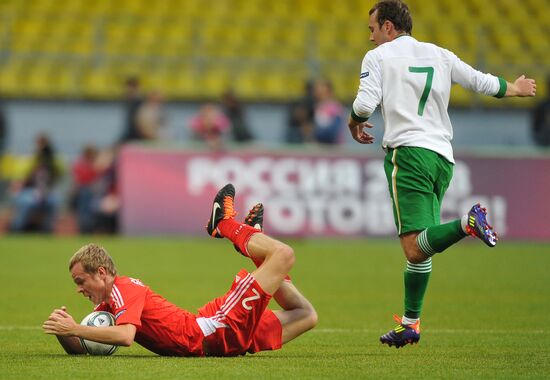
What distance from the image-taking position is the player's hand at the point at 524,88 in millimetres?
8008

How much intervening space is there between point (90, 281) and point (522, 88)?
339 cm

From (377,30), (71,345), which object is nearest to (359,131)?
(377,30)

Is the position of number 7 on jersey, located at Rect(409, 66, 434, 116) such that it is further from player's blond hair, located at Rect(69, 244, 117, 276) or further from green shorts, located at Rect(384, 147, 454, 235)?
player's blond hair, located at Rect(69, 244, 117, 276)

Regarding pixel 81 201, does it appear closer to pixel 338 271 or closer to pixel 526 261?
pixel 338 271

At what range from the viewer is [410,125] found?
311 inches

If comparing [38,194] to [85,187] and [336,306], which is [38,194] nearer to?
[85,187]

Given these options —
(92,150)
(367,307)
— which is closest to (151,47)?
(92,150)

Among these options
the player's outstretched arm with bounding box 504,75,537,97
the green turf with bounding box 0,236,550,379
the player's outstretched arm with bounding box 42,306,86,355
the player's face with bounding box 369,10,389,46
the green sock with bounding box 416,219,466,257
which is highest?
the player's face with bounding box 369,10,389,46

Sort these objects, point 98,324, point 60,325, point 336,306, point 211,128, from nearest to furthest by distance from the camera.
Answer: point 60,325
point 98,324
point 336,306
point 211,128

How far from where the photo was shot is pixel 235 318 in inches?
283

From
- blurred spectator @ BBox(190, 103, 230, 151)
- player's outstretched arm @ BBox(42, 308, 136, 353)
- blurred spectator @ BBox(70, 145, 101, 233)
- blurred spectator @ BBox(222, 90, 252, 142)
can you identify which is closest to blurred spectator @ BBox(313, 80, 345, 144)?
blurred spectator @ BBox(222, 90, 252, 142)

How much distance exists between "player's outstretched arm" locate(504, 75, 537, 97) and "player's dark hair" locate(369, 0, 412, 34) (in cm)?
88

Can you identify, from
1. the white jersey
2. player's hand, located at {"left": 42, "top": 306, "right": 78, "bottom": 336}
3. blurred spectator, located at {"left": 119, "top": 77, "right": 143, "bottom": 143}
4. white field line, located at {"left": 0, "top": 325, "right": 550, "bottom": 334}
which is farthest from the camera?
blurred spectator, located at {"left": 119, "top": 77, "right": 143, "bottom": 143}

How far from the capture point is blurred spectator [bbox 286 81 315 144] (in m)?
21.1
